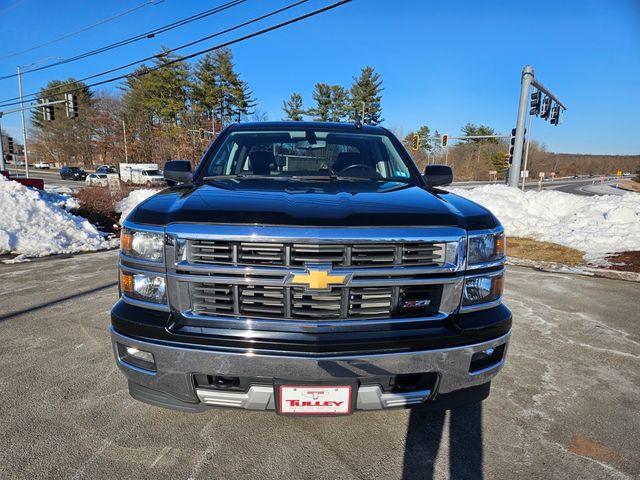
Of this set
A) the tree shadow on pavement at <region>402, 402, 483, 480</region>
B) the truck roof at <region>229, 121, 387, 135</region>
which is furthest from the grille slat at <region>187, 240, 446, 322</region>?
the truck roof at <region>229, 121, 387, 135</region>

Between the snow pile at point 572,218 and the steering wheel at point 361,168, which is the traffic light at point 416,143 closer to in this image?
the snow pile at point 572,218

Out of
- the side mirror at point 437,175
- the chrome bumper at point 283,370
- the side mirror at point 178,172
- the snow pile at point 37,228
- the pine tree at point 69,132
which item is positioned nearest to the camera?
the chrome bumper at point 283,370

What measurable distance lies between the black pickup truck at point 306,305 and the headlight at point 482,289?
0.01m

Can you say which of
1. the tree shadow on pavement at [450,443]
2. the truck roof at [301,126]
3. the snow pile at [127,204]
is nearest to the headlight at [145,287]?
the tree shadow on pavement at [450,443]

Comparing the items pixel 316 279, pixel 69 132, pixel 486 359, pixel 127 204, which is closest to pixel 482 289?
pixel 486 359

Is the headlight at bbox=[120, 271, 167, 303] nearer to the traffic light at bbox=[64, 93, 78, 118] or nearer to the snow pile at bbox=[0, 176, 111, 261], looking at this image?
the snow pile at bbox=[0, 176, 111, 261]

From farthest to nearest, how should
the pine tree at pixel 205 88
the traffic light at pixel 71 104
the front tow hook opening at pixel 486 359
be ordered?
1. the pine tree at pixel 205 88
2. the traffic light at pixel 71 104
3. the front tow hook opening at pixel 486 359

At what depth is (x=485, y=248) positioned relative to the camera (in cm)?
200

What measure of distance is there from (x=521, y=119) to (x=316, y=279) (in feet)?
67.5

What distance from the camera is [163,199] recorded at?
7.13ft

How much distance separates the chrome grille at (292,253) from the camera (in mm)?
1780

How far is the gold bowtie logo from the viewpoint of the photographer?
1764mm

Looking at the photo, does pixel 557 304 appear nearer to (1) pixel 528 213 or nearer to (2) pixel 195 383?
(2) pixel 195 383

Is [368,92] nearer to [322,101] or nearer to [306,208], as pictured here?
[322,101]
